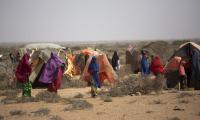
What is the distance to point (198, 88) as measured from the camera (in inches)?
625

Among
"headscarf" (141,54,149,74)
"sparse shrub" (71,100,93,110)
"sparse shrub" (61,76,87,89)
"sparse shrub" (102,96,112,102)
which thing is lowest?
"sparse shrub" (61,76,87,89)

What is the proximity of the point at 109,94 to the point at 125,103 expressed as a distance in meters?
1.98

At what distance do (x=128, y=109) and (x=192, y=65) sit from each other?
5.46 m

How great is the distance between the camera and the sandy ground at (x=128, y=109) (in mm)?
10664

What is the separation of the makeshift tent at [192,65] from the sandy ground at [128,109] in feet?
4.67

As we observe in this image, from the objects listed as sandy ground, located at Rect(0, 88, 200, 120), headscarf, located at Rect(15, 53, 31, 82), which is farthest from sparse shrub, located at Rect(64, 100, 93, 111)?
headscarf, located at Rect(15, 53, 31, 82)

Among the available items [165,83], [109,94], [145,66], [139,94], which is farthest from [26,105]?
[145,66]

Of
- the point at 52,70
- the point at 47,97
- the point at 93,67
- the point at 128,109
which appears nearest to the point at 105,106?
the point at 128,109

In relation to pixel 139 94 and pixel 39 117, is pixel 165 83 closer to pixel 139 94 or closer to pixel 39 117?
pixel 139 94

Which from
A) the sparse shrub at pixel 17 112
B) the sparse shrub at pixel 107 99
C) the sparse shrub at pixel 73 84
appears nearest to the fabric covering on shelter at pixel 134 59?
the sparse shrub at pixel 73 84

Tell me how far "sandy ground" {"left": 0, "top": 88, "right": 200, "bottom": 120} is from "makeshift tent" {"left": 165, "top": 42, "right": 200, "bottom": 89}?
142 cm

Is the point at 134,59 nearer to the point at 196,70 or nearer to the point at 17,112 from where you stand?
the point at 196,70

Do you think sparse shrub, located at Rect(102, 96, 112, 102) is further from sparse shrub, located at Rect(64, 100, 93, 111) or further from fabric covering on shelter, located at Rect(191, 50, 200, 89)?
fabric covering on shelter, located at Rect(191, 50, 200, 89)

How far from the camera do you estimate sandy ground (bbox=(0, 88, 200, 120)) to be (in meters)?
10.7
